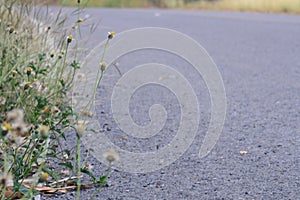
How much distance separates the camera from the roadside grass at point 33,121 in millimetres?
1880

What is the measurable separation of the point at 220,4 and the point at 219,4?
0.37ft

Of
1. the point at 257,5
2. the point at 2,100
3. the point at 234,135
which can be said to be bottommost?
the point at 257,5

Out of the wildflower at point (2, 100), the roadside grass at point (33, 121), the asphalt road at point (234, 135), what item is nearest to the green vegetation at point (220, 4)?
the asphalt road at point (234, 135)

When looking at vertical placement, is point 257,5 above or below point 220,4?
above

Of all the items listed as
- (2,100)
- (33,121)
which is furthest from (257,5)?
(33,121)

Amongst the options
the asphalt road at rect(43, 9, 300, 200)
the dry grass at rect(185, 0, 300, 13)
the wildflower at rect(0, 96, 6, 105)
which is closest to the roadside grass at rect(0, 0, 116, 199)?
the wildflower at rect(0, 96, 6, 105)

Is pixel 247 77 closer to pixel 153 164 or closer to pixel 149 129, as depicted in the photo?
pixel 149 129

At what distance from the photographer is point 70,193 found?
2.67 metres

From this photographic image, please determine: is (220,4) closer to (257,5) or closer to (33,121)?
(257,5)

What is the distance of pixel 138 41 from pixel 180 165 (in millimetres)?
5886

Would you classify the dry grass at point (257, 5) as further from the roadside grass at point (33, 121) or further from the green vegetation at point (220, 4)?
the roadside grass at point (33, 121)

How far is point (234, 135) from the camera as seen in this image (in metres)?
3.70

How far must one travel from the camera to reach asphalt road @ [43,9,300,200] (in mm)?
2740

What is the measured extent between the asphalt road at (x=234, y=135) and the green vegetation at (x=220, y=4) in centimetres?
690
